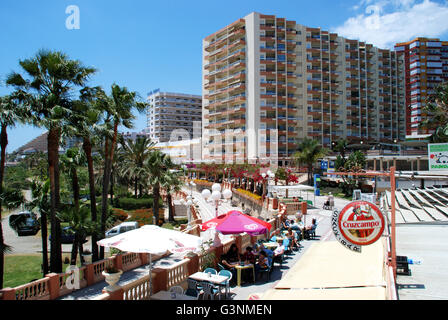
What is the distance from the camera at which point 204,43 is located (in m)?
83.2

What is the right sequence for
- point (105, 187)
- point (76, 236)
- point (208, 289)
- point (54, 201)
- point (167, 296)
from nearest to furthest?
point (167, 296) < point (208, 289) < point (54, 201) < point (76, 236) < point (105, 187)

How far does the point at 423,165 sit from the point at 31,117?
57168 mm

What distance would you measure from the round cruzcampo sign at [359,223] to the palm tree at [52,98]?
36.7 ft

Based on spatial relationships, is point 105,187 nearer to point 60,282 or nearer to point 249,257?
point 60,282

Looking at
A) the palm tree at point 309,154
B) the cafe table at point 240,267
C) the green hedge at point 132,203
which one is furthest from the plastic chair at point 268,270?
the palm tree at point 309,154

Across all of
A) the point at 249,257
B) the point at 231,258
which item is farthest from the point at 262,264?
the point at 231,258

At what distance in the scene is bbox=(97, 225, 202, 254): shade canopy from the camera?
809 centimetres

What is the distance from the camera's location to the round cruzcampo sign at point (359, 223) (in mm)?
7398

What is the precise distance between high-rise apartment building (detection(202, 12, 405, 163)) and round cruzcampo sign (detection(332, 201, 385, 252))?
57437 millimetres

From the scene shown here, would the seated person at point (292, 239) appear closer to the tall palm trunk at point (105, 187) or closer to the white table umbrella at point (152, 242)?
the white table umbrella at point (152, 242)

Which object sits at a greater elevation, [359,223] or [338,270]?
[359,223]

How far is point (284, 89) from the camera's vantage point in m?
71.0

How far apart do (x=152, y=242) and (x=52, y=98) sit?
9178mm
